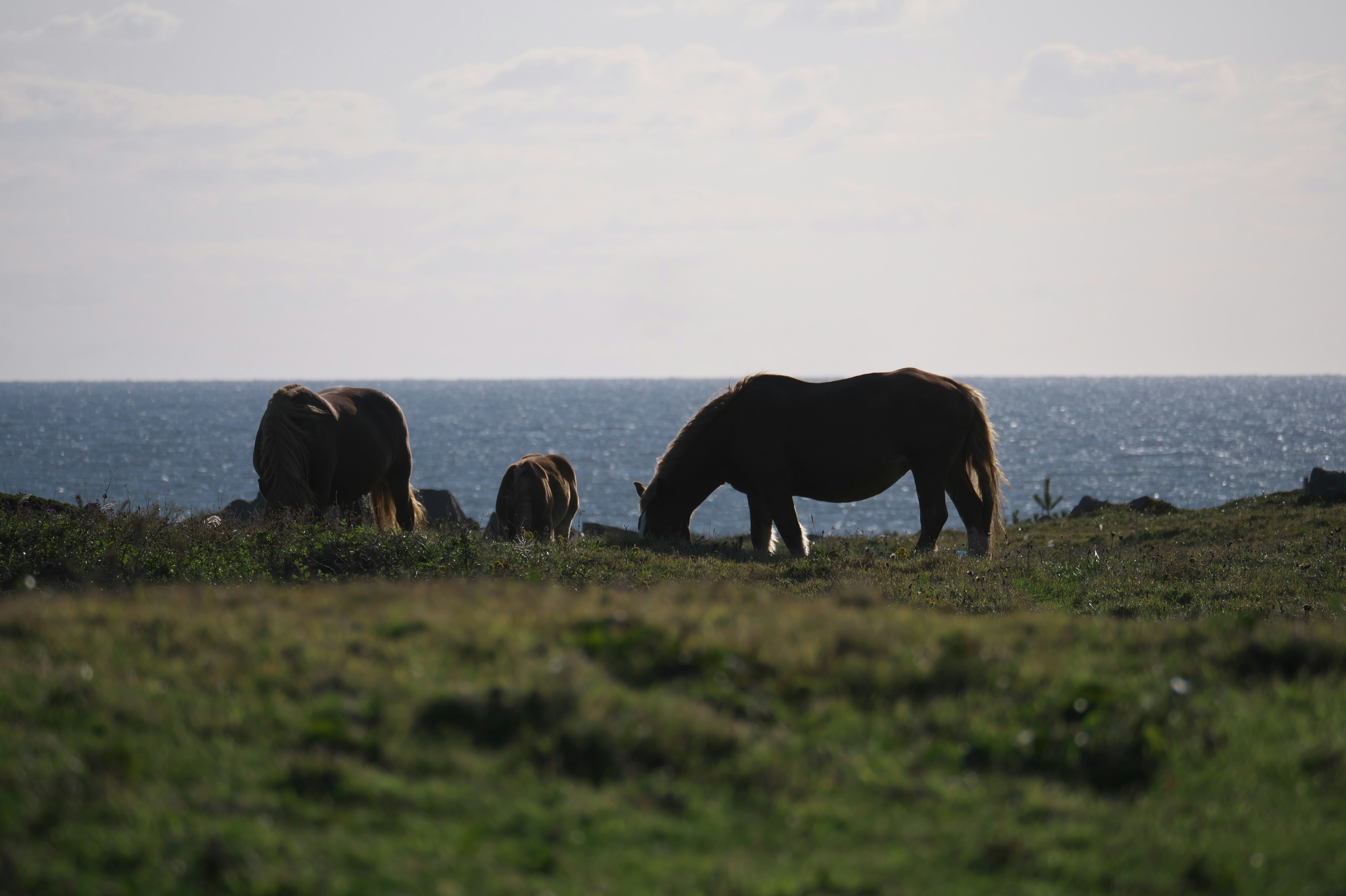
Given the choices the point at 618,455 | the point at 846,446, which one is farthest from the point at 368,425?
the point at 618,455

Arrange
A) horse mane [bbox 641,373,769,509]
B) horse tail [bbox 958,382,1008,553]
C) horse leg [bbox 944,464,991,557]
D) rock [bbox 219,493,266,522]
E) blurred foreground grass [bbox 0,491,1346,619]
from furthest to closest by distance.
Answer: horse leg [bbox 944,464,991,557], horse mane [bbox 641,373,769,509], horse tail [bbox 958,382,1008,553], rock [bbox 219,493,266,522], blurred foreground grass [bbox 0,491,1346,619]

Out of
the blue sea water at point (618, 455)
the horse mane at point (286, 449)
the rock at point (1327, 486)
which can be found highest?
the horse mane at point (286, 449)

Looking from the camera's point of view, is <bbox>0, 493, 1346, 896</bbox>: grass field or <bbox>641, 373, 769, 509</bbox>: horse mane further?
<bbox>641, 373, 769, 509</bbox>: horse mane

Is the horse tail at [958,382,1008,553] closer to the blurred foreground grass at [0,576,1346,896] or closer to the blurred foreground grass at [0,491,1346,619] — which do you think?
the blurred foreground grass at [0,491,1346,619]

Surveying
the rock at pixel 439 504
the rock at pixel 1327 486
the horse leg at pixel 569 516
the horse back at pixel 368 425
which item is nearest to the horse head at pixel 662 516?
the horse leg at pixel 569 516

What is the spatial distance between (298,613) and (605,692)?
2198 mm

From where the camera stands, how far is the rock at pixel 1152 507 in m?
22.7

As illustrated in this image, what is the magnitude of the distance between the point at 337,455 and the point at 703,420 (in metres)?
5.41

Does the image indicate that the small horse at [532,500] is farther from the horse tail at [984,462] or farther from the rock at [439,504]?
the rock at [439,504]

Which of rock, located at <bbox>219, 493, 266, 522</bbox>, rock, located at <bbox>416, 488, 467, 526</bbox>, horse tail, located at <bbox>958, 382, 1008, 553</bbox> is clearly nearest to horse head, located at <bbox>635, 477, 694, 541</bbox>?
horse tail, located at <bbox>958, 382, 1008, 553</bbox>

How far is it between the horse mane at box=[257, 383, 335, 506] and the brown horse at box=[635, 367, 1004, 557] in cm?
525

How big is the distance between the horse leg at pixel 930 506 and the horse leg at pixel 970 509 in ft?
1.30

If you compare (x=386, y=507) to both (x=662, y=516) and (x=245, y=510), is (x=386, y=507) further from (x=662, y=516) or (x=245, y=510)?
(x=245, y=510)

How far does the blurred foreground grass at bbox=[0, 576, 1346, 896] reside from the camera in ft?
12.3
